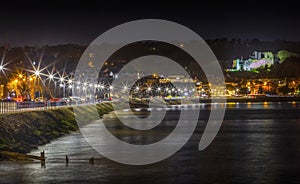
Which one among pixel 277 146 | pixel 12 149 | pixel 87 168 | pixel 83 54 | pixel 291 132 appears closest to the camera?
pixel 87 168

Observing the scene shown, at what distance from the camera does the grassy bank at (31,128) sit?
2948 cm

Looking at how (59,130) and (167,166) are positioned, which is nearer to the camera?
(167,166)

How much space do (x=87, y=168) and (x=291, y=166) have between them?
9.97 metres

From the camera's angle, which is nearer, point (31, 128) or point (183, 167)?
point (183, 167)

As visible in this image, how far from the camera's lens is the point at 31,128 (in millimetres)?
35156

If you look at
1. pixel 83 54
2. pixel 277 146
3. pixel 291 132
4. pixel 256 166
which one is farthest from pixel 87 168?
pixel 83 54

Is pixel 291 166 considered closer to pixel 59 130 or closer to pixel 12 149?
pixel 12 149

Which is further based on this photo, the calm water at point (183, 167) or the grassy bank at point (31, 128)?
the grassy bank at point (31, 128)

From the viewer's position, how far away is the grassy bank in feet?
96.7

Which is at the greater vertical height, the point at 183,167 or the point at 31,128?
the point at 31,128

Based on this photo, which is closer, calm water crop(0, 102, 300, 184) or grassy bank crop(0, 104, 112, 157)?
calm water crop(0, 102, 300, 184)

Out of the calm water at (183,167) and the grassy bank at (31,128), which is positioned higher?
the grassy bank at (31,128)

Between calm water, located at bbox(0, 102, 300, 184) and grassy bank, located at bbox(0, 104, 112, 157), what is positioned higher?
grassy bank, located at bbox(0, 104, 112, 157)

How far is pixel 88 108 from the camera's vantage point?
67.6m
